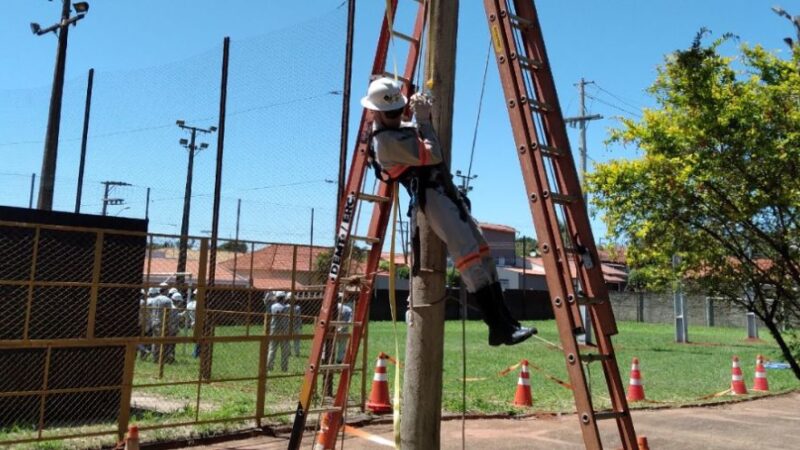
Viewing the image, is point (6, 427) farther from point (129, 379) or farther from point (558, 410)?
point (558, 410)

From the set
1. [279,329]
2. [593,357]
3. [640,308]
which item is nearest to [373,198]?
[593,357]

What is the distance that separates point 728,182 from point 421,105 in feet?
12.8

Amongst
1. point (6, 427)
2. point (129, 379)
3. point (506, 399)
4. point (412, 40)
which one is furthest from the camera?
point (506, 399)

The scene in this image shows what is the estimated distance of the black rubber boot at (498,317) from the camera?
13.4 feet

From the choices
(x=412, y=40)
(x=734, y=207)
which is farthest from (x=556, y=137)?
(x=734, y=207)

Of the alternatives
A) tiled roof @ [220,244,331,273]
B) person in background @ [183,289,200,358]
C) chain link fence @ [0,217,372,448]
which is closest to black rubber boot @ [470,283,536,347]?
chain link fence @ [0,217,372,448]

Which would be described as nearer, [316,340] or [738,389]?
[316,340]

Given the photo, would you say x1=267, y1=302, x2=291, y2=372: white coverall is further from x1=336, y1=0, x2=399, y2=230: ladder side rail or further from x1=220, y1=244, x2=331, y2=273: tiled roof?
x1=336, y1=0, x2=399, y2=230: ladder side rail

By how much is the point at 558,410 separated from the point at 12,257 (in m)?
8.18

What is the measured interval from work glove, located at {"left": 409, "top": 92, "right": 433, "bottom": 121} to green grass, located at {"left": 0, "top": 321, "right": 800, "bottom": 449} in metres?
1.93

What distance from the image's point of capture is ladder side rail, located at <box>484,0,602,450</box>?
363cm

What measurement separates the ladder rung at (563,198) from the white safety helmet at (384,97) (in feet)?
3.44

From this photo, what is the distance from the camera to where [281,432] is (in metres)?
9.25

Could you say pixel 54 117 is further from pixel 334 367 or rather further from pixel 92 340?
pixel 334 367
